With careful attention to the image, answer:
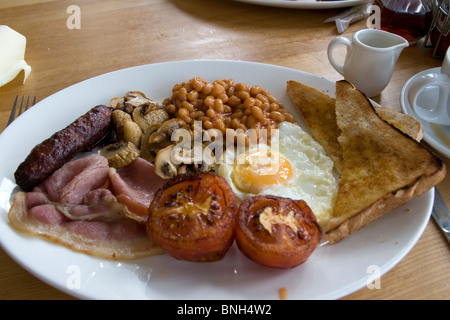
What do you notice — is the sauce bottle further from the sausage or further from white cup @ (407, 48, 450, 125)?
the sausage

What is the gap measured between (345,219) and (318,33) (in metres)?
2.18

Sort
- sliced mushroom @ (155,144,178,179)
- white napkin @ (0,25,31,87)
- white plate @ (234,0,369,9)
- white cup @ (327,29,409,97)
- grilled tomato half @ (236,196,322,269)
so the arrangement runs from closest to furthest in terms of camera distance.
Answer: grilled tomato half @ (236,196,322,269) < sliced mushroom @ (155,144,178,179) < white cup @ (327,29,409,97) < white napkin @ (0,25,31,87) < white plate @ (234,0,369,9)

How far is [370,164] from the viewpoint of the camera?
1.92 metres

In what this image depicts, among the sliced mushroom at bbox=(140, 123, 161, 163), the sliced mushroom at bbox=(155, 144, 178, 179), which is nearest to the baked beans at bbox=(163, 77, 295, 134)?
the sliced mushroom at bbox=(140, 123, 161, 163)

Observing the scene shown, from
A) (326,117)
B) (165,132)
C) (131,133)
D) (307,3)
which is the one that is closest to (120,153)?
(131,133)

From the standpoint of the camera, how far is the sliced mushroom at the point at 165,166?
6.36ft

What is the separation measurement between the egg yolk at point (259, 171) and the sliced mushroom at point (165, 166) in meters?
0.31

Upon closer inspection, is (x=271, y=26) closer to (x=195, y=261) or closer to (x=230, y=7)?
(x=230, y=7)

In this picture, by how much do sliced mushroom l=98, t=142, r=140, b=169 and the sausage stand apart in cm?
12

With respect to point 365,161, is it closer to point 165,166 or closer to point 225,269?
point 225,269

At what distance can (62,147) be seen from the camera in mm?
1939

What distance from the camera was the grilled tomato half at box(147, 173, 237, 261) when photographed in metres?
1.48

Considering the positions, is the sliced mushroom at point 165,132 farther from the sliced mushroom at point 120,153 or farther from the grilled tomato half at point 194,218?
the grilled tomato half at point 194,218
